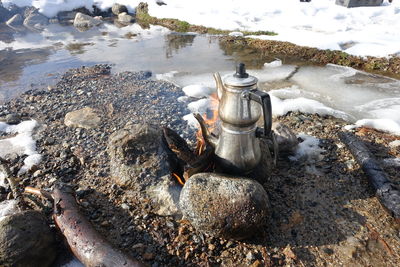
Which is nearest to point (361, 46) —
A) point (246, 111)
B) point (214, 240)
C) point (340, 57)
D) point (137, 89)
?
point (340, 57)

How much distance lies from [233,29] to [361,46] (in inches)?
227

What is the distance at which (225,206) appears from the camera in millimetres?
A: 2762

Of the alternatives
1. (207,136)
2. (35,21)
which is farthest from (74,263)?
(35,21)

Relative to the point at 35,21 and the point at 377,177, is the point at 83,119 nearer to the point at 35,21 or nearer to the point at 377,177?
the point at 377,177

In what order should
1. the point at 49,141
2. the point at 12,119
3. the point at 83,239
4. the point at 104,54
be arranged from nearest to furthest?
the point at 83,239
the point at 49,141
the point at 12,119
the point at 104,54

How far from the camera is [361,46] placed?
9.47 metres

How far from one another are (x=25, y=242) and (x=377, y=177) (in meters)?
4.23

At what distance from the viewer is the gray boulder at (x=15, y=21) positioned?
57.4 ft

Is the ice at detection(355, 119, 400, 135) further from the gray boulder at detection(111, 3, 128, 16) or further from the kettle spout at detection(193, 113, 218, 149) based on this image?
the gray boulder at detection(111, 3, 128, 16)

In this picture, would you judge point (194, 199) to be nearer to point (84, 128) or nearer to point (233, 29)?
point (84, 128)

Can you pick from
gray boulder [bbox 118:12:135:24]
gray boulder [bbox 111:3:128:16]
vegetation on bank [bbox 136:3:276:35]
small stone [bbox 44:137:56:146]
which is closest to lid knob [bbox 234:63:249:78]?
small stone [bbox 44:137:56:146]

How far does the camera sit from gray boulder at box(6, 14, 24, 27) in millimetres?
17498

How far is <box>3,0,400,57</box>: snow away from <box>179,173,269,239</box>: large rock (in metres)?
8.48

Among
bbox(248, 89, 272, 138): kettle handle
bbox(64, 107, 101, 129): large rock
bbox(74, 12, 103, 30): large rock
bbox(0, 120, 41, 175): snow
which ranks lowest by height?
bbox(0, 120, 41, 175): snow
